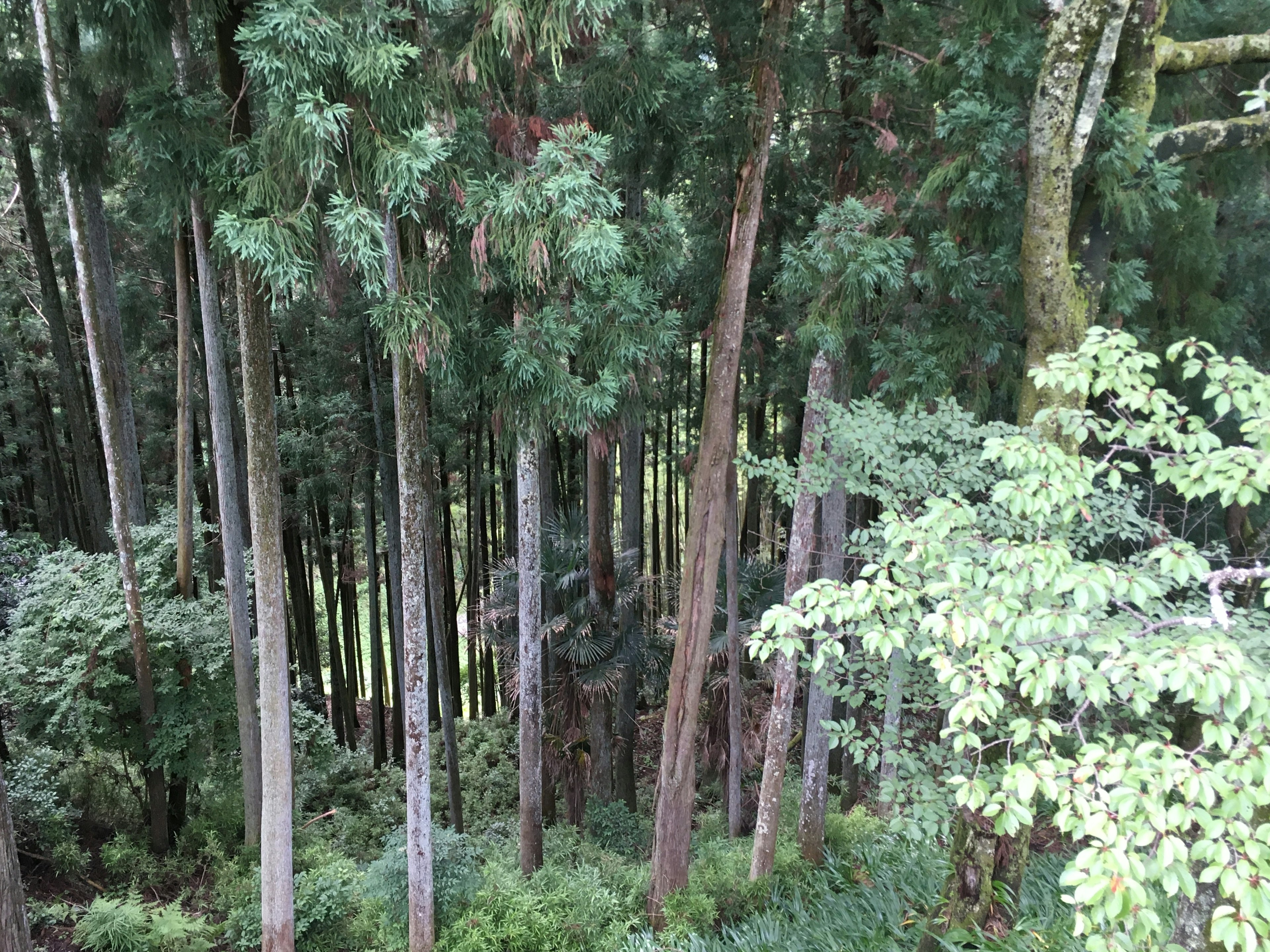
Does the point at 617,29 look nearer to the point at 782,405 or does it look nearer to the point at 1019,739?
the point at 1019,739

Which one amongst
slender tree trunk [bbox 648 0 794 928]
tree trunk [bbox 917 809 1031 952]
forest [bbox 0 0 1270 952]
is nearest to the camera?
forest [bbox 0 0 1270 952]

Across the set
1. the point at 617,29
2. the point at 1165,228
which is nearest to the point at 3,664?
the point at 617,29

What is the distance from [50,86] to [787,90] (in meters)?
6.52

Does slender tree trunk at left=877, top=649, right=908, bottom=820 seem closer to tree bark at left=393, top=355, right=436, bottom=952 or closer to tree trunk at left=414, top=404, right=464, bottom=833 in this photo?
tree bark at left=393, top=355, right=436, bottom=952

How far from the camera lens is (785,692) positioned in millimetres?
6781

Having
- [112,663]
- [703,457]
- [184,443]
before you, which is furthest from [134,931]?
[703,457]

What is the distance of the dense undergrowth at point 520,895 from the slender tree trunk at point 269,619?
3.25 feet

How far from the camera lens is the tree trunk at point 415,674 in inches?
216

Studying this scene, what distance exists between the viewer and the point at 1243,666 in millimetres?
1801

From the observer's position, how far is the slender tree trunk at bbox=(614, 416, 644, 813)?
358 inches

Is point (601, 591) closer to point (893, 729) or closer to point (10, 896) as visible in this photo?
point (893, 729)

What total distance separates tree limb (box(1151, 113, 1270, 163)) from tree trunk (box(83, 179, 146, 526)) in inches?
350

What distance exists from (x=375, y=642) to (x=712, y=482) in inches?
390

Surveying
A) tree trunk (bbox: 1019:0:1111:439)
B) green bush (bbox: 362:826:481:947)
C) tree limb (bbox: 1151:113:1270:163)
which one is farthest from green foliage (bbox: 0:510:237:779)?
tree limb (bbox: 1151:113:1270:163)
